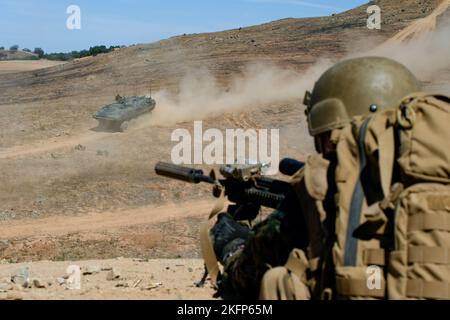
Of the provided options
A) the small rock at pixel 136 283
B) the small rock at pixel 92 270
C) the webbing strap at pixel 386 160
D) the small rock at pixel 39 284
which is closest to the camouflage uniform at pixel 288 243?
the webbing strap at pixel 386 160

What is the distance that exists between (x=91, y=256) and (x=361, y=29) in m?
30.5

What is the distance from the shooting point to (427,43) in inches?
1238

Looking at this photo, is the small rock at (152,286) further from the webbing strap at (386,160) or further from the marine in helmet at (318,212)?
the webbing strap at (386,160)

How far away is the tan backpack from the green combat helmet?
0.54 meters

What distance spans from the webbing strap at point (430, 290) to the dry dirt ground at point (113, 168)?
3.69 m

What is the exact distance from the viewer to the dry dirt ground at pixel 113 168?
362 inches

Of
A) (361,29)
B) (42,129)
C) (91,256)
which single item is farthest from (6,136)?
(361,29)

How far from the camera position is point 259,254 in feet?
11.5

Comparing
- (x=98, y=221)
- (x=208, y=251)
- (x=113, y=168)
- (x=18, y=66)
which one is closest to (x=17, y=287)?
(x=208, y=251)

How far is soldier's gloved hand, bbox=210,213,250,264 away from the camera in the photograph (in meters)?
4.17

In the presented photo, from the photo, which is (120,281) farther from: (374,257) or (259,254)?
(374,257)

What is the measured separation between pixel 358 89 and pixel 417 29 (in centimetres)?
3306
